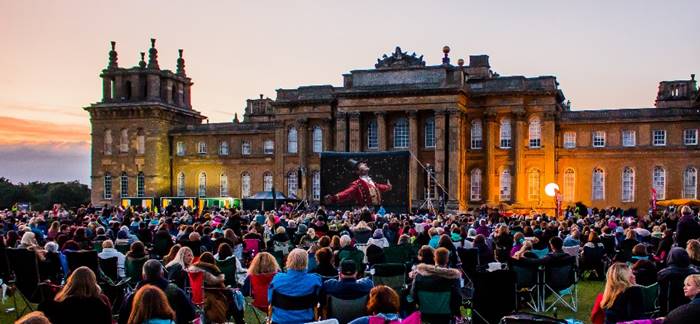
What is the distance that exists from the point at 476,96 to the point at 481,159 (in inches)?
170

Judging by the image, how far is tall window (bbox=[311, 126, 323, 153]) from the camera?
5624cm

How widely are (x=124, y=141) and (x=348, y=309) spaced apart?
2176 inches

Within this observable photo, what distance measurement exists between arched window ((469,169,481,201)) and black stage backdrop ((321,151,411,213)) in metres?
8.27

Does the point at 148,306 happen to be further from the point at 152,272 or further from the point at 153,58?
the point at 153,58

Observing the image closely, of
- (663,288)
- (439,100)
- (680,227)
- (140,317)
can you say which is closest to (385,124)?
(439,100)

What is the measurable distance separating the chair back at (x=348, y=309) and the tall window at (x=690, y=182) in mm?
45122

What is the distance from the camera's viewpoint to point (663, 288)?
1073cm

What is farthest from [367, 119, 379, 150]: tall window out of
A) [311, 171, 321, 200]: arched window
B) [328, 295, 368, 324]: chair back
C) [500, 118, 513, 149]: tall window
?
[328, 295, 368, 324]: chair back

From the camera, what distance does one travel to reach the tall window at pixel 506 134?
52594mm

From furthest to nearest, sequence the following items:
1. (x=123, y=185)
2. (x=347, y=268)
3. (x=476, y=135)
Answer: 1. (x=123, y=185)
2. (x=476, y=135)
3. (x=347, y=268)

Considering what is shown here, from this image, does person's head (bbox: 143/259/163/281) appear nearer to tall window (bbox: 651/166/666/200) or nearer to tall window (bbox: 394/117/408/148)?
tall window (bbox: 394/117/408/148)

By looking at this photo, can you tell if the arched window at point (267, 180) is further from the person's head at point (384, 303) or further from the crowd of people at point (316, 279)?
the person's head at point (384, 303)

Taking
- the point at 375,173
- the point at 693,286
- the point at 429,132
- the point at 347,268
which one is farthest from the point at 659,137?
the point at 693,286

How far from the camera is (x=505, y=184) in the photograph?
52844 mm
